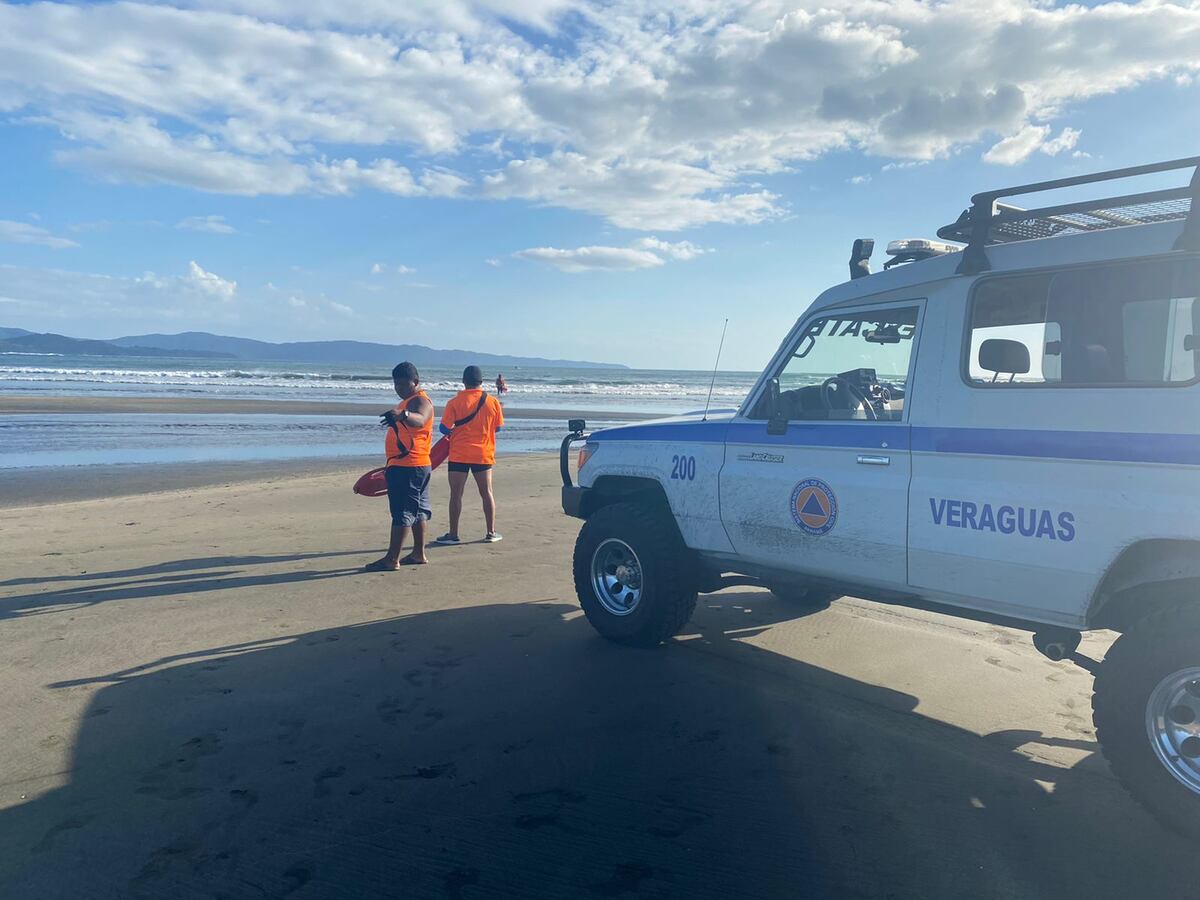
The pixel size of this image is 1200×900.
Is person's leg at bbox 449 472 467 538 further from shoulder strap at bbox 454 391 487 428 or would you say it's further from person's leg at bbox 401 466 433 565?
person's leg at bbox 401 466 433 565

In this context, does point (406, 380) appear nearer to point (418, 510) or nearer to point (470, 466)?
point (418, 510)

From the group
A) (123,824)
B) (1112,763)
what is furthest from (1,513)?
(1112,763)

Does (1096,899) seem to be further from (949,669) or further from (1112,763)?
(949,669)

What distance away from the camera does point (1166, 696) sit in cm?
330

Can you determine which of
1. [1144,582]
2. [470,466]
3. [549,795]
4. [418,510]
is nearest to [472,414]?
[470,466]

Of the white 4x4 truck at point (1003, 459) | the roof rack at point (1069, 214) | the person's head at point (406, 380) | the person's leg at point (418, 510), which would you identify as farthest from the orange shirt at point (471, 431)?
the roof rack at point (1069, 214)

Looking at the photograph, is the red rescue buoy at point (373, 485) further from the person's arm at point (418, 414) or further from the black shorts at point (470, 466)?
the person's arm at point (418, 414)

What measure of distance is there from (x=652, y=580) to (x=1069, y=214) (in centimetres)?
308

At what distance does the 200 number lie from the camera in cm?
528

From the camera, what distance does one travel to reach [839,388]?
15.7ft

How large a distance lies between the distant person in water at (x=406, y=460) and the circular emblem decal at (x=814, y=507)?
403 centimetres

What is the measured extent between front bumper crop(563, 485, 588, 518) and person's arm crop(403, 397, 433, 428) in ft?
6.70

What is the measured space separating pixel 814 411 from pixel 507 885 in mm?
2988

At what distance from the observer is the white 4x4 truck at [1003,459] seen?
3322 millimetres
